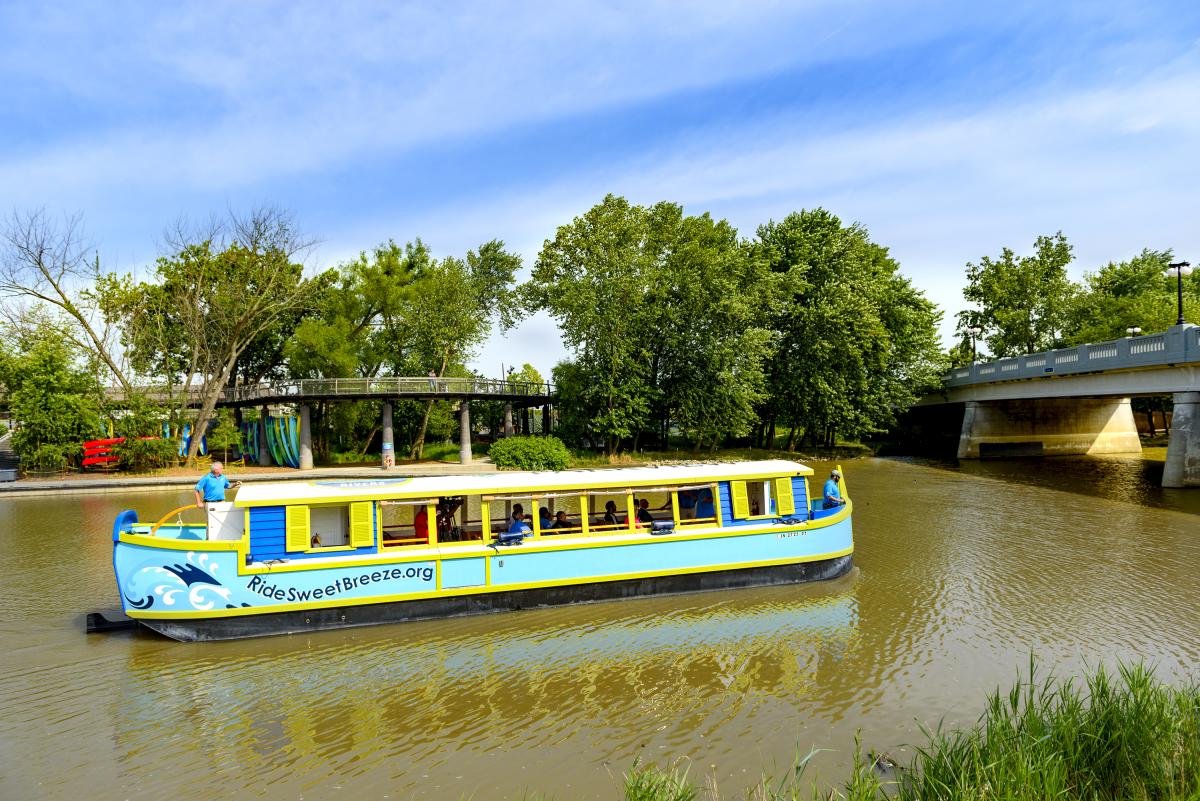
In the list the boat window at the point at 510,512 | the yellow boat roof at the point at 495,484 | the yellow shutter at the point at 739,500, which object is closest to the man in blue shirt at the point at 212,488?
the yellow boat roof at the point at 495,484

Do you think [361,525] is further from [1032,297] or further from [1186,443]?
[1032,297]

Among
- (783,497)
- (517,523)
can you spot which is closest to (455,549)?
(517,523)

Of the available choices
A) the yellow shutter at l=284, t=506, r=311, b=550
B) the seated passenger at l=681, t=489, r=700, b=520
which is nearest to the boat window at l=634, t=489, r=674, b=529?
the seated passenger at l=681, t=489, r=700, b=520

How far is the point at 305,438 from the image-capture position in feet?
145

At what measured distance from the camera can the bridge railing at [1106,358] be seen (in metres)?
28.3

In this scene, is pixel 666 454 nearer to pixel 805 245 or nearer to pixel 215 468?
pixel 805 245

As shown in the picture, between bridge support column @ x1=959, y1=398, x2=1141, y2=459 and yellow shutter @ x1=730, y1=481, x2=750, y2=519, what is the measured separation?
1510 inches

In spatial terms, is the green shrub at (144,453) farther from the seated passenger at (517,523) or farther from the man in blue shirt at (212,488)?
the seated passenger at (517,523)

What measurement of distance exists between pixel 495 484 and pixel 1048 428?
48131 mm

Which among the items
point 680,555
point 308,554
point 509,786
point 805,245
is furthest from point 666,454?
point 509,786

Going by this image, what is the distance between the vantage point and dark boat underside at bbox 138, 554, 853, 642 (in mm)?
12359

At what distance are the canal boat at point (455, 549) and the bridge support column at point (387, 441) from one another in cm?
2801

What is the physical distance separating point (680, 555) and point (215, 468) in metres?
9.35

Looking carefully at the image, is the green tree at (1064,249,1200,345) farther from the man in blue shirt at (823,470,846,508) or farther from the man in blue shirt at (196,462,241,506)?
the man in blue shirt at (196,462,241,506)
